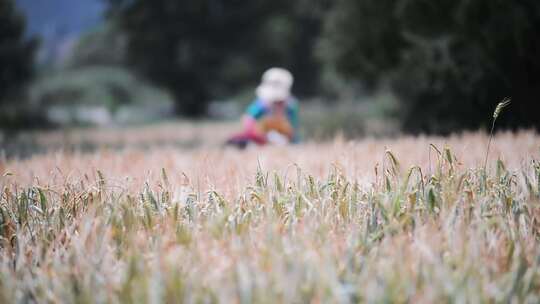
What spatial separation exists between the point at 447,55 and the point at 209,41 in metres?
16.8

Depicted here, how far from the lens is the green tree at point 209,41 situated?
21.4 meters

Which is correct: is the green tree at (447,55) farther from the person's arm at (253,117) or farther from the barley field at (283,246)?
the barley field at (283,246)

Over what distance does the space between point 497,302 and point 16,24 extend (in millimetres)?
15967

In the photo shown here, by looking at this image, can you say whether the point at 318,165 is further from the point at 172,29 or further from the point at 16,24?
the point at 172,29

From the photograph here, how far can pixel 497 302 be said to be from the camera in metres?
1.34

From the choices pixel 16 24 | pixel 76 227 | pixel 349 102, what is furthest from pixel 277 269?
pixel 349 102

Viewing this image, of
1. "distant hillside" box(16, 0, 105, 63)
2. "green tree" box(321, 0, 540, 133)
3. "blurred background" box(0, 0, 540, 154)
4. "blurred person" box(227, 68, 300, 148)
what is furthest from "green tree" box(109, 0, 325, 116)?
"blurred person" box(227, 68, 300, 148)

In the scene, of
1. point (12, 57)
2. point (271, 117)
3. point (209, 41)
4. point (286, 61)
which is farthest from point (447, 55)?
point (286, 61)

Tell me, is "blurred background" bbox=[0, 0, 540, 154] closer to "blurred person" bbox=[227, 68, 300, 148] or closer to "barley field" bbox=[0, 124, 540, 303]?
"blurred person" bbox=[227, 68, 300, 148]

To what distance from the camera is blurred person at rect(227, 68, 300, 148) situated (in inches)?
269

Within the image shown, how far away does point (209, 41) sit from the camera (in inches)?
902

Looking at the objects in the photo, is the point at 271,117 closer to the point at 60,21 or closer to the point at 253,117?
the point at 253,117

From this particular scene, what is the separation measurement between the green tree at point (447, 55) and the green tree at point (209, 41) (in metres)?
11.8

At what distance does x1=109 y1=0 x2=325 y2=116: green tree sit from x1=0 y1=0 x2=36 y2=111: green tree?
6.55m
